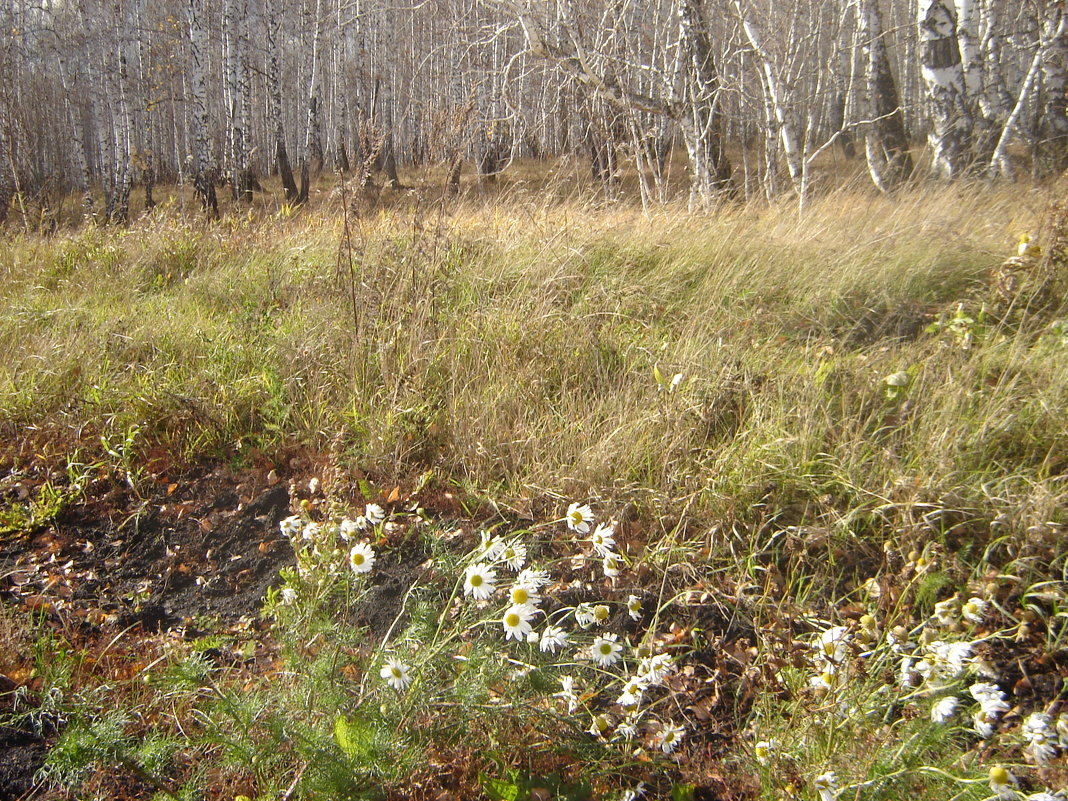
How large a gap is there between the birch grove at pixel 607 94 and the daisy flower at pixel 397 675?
2506 millimetres

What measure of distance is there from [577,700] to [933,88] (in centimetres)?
721

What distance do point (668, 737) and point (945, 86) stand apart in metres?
7.17

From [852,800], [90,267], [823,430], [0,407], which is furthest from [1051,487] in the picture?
[90,267]

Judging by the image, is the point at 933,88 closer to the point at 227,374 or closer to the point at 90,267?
the point at 227,374

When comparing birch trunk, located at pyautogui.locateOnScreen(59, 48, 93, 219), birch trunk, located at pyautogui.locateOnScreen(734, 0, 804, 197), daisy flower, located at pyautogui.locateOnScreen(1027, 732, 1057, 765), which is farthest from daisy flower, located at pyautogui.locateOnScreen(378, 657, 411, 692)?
birch trunk, located at pyautogui.locateOnScreen(59, 48, 93, 219)

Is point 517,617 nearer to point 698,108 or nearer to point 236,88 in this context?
point 698,108

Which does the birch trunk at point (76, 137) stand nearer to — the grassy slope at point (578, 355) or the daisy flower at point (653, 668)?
the grassy slope at point (578, 355)

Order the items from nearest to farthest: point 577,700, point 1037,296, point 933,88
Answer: point 577,700 < point 1037,296 < point 933,88

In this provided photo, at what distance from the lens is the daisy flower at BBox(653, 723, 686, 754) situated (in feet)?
5.57

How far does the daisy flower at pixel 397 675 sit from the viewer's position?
1.57 metres

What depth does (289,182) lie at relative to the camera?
14.4 meters

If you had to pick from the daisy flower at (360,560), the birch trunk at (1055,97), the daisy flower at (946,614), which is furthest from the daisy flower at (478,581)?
the birch trunk at (1055,97)

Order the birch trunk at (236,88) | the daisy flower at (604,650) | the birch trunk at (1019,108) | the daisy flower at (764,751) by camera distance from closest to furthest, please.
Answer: the daisy flower at (764,751) → the daisy flower at (604,650) → the birch trunk at (1019,108) → the birch trunk at (236,88)

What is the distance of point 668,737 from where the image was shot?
1.70m
